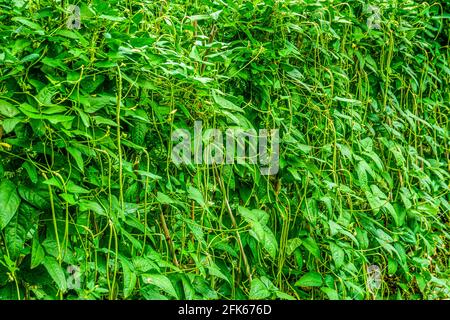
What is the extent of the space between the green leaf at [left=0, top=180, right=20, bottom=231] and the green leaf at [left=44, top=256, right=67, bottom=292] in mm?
143

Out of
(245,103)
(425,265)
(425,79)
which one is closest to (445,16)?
(425,79)

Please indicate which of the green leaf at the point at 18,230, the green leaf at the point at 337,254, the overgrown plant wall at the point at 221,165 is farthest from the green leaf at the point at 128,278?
the green leaf at the point at 337,254

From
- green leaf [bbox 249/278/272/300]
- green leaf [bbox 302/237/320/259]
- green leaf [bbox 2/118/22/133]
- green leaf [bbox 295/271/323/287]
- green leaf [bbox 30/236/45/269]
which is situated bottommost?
green leaf [bbox 295/271/323/287]

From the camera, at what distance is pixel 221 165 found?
1977mm

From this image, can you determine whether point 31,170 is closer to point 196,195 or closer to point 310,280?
point 196,195

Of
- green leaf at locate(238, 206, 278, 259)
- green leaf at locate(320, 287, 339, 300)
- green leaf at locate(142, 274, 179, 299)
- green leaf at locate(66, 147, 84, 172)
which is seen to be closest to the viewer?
green leaf at locate(66, 147, 84, 172)

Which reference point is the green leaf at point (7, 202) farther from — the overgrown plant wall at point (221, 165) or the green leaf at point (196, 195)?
the green leaf at point (196, 195)

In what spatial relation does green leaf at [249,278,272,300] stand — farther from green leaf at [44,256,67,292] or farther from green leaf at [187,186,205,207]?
green leaf at [44,256,67,292]

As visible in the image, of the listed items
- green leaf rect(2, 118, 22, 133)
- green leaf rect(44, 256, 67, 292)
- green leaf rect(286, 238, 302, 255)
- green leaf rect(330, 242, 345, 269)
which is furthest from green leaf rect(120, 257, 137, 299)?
green leaf rect(330, 242, 345, 269)

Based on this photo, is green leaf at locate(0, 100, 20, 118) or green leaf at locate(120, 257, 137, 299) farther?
green leaf at locate(120, 257, 137, 299)

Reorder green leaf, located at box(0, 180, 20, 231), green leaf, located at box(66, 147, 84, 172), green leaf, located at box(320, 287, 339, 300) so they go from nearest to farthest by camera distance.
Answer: green leaf, located at box(0, 180, 20, 231)
green leaf, located at box(66, 147, 84, 172)
green leaf, located at box(320, 287, 339, 300)

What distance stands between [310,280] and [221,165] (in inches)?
21.2

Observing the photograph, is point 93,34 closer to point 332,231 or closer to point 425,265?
point 332,231

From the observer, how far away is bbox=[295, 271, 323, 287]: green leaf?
84.0 inches
